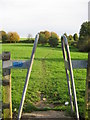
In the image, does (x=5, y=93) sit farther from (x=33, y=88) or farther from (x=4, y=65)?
(x=33, y=88)

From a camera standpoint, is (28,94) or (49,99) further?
(28,94)

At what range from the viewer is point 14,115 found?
4.23 meters

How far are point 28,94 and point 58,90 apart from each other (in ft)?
3.04

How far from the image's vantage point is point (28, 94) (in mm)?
5801

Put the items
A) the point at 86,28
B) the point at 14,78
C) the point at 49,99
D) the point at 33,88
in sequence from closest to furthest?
the point at 49,99 < the point at 33,88 < the point at 14,78 < the point at 86,28

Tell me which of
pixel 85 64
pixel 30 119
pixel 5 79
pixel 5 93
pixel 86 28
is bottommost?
pixel 30 119

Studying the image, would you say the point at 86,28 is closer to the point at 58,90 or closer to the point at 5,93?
the point at 58,90

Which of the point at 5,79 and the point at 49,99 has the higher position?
the point at 5,79

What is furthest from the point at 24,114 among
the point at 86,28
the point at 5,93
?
the point at 86,28

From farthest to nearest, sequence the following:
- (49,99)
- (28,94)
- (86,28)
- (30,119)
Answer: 1. (86,28)
2. (28,94)
3. (49,99)
4. (30,119)

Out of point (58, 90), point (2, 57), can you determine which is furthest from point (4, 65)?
point (58, 90)

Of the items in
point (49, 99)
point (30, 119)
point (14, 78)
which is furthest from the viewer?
point (14, 78)

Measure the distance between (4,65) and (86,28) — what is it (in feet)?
59.8

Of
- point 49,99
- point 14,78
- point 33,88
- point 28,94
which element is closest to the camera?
point 49,99
